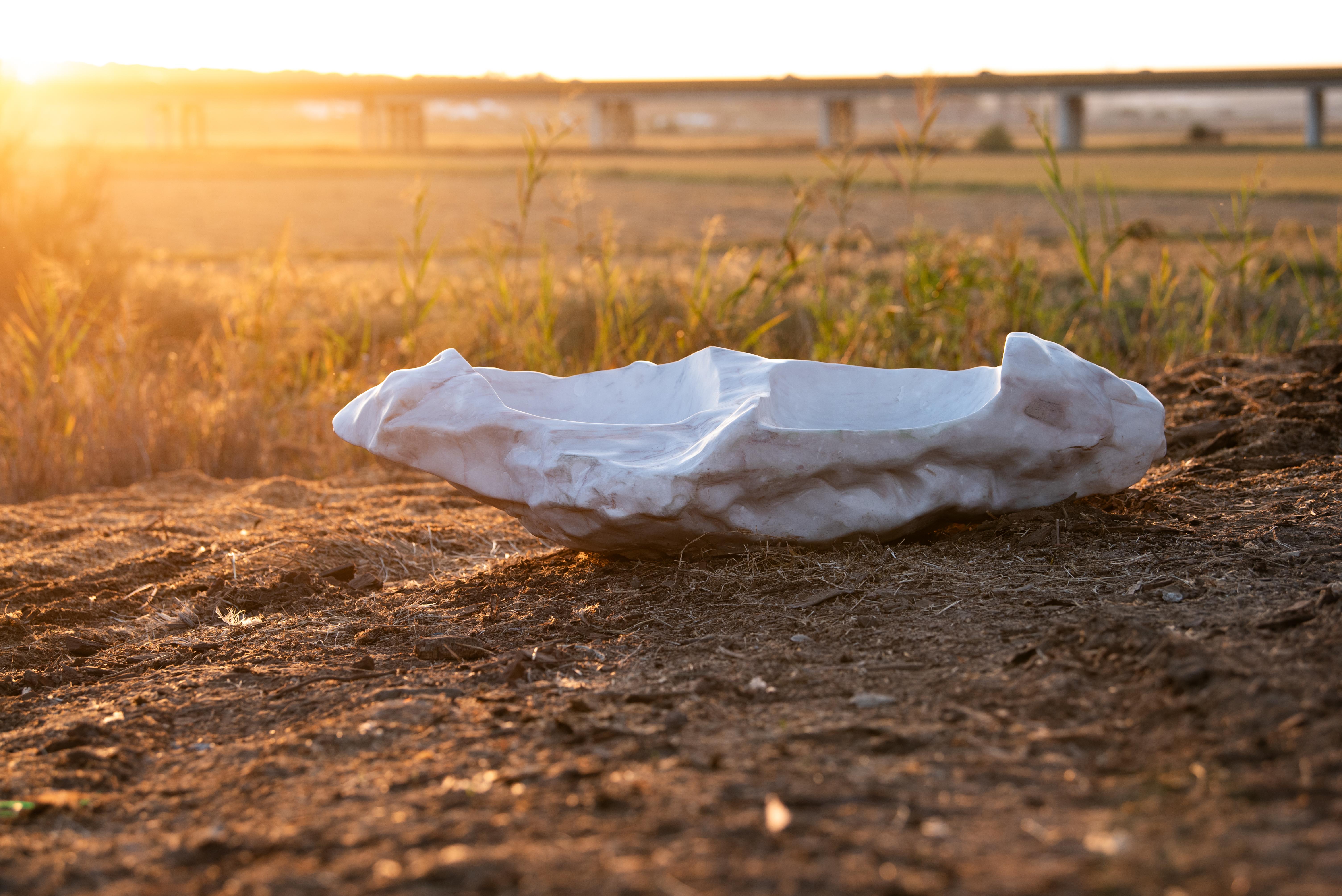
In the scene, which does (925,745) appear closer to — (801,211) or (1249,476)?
(1249,476)

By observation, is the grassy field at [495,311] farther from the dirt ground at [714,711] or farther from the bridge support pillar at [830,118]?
the bridge support pillar at [830,118]

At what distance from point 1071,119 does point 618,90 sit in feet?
57.8

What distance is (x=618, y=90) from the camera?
41.1m

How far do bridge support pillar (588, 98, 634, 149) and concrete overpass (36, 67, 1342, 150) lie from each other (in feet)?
0.19

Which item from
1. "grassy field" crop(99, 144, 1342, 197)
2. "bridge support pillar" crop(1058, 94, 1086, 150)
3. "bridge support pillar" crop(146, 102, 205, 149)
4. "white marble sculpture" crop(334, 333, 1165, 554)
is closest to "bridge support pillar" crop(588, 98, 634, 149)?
"grassy field" crop(99, 144, 1342, 197)

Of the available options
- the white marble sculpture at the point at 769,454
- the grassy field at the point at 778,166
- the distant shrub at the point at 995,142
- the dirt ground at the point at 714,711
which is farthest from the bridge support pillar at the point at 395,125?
the dirt ground at the point at 714,711

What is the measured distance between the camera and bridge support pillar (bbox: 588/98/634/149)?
47.0 m

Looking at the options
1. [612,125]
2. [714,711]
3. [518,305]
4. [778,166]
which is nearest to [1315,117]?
[778,166]

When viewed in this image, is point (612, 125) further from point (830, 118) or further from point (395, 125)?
point (395, 125)

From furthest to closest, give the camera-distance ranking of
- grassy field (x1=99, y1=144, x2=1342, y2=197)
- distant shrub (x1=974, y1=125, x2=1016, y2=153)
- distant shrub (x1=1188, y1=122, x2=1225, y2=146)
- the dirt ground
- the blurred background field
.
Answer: distant shrub (x1=974, y1=125, x2=1016, y2=153)
distant shrub (x1=1188, y1=122, x2=1225, y2=146)
grassy field (x1=99, y1=144, x2=1342, y2=197)
the blurred background field
the dirt ground

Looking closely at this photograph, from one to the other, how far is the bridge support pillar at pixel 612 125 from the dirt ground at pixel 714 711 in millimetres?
45703

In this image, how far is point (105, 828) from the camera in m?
1.61

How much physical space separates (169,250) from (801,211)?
49.9 feet

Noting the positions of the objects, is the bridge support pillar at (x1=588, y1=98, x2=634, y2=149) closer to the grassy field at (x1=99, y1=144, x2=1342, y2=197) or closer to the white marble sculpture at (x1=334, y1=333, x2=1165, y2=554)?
the grassy field at (x1=99, y1=144, x2=1342, y2=197)
